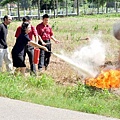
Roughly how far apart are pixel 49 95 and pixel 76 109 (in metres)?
1.32

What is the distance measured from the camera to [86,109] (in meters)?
6.35

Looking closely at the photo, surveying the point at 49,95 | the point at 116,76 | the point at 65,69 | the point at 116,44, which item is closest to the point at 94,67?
the point at 65,69

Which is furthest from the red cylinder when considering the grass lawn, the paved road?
the paved road

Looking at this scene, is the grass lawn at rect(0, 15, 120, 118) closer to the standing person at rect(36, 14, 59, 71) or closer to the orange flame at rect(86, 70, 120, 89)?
the orange flame at rect(86, 70, 120, 89)

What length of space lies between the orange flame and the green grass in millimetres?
319

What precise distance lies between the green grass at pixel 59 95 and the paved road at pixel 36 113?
0.24m

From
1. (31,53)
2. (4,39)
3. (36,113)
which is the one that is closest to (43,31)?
(31,53)

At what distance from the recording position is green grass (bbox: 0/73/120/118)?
6.52 meters

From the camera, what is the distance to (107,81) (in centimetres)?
Answer: 841

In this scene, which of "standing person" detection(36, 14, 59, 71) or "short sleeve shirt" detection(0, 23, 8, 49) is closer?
"short sleeve shirt" detection(0, 23, 8, 49)

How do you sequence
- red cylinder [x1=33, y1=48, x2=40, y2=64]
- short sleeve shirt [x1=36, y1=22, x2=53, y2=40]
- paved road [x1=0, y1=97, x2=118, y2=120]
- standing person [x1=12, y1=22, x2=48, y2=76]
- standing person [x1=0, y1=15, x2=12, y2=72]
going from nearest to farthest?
paved road [x1=0, y1=97, x2=118, y2=120] < standing person [x1=12, y1=22, x2=48, y2=76] < standing person [x1=0, y1=15, x2=12, y2=72] < red cylinder [x1=33, y1=48, x2=40, y2=64] < short sleeve shirt [x1=36, y1=22, x2=53, y2=40]

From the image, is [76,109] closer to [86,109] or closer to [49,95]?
[86,109]

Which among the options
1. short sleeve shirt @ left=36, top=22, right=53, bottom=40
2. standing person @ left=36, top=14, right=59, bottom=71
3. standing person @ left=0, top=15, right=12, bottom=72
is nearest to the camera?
standing person @ left=0, top=15, right=12, bottom=72

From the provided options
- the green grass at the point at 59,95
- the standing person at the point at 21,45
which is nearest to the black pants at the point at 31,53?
the standing person at the point at 21,45
